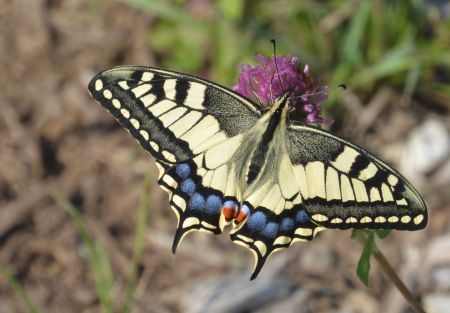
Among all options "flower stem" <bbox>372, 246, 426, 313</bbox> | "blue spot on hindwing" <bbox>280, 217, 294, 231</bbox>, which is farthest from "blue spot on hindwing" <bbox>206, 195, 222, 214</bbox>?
"flower stem" <bbox>372, 246, 426, 313</bbox>

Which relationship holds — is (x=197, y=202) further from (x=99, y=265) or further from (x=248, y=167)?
(x=99, y=265)

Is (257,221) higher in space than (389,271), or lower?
higher

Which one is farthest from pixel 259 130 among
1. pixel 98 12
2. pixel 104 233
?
pixel 98 12

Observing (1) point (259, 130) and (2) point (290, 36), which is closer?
(1) point (259, 130)

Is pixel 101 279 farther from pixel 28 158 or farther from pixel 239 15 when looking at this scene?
pixel 239 15

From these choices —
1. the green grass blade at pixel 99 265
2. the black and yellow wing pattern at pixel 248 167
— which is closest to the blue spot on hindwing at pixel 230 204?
the black and yellow wing pattern at pixel 248 167

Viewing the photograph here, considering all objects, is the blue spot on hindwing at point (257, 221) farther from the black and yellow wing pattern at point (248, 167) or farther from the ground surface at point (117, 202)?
the ground surface at point (117, 202)

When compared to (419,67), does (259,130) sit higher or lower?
higher

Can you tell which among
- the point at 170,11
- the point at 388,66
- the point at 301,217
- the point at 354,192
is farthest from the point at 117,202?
the point at 354,192

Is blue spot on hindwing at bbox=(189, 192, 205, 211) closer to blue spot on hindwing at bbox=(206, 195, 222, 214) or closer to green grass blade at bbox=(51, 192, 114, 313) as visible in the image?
blue spot on hindwing at bbox=(206, 195, 222, 214)
